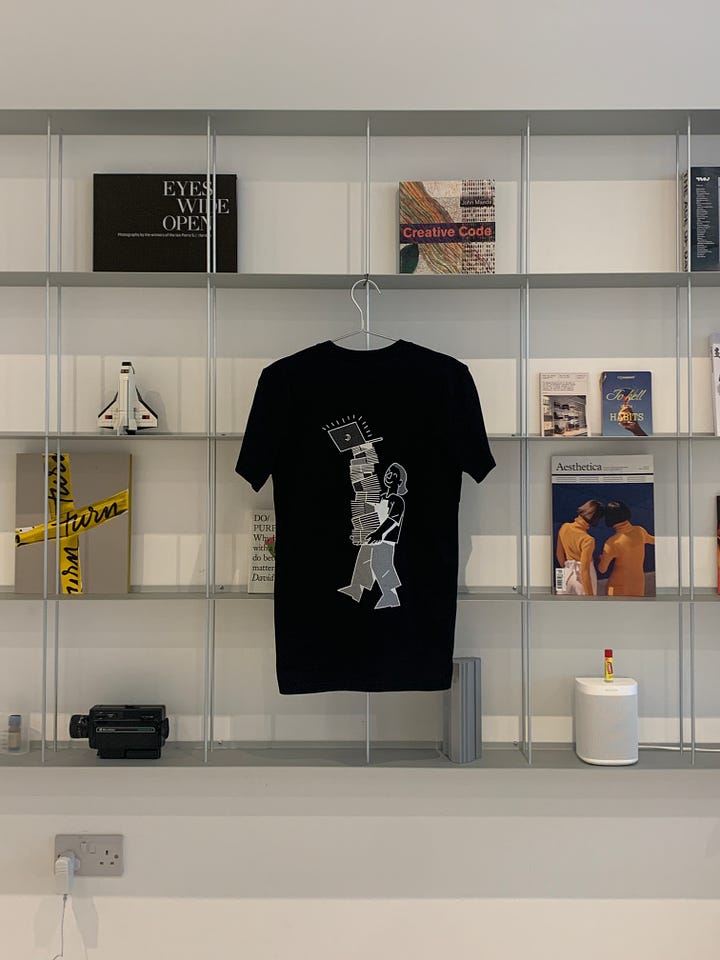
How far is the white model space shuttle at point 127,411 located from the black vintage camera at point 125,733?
624 mm

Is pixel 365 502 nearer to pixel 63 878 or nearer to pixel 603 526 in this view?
pixel 603 526

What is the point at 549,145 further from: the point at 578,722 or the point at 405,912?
the point at 405,912

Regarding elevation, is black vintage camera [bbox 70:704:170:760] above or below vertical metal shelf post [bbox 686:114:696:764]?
below

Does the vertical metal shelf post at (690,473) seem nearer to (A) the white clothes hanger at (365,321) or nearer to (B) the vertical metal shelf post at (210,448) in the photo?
(A) the white clothes hanger at (365,321)

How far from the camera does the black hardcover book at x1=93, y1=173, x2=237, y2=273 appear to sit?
2002 millimetres

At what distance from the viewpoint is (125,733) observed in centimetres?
192

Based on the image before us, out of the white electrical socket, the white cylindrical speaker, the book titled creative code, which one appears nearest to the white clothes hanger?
the book titled creative code

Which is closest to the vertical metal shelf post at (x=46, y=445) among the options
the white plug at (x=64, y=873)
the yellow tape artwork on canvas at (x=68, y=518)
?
the yellow tape artwork on canvas at (x=68, y=518)

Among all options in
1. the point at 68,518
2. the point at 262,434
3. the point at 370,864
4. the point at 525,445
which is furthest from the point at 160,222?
the point at 370,864

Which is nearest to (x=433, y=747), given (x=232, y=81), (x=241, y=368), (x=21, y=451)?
(x=241, y=368)

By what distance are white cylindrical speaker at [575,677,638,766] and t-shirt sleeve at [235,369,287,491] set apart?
87 centimetres

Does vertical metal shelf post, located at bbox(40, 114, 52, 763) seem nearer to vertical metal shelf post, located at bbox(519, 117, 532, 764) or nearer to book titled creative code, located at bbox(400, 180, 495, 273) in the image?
book titled creative code, located at bbox(400, 180, 495, 273)

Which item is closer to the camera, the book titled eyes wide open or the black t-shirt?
the black t-shirt

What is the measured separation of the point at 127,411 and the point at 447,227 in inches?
32.9
